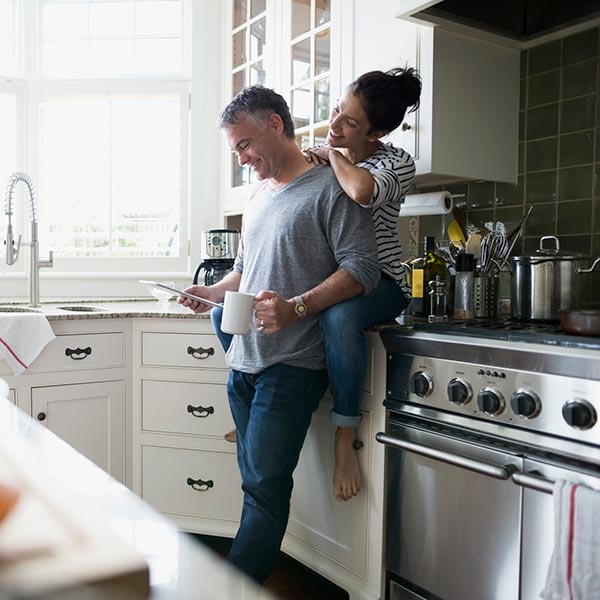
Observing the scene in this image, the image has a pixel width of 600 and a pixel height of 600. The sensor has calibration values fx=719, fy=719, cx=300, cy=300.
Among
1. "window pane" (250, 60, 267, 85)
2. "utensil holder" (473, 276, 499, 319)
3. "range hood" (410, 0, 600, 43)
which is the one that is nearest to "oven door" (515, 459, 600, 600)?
"utensil holder" (473, 276, 499, 319)

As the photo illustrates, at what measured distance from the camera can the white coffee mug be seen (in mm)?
1774

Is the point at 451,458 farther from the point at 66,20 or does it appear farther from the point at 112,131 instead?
the point at 66,20

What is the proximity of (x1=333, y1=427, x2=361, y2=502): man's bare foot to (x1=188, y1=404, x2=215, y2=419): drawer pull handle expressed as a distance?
2.16ft

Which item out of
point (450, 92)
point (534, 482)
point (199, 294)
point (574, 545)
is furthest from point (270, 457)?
point (450, 92)

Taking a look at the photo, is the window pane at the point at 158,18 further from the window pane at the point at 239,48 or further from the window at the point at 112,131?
the window pane at the point at 239,48

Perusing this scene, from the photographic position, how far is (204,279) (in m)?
3.06

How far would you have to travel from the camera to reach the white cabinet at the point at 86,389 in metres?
2.38

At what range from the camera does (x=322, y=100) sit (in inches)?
103

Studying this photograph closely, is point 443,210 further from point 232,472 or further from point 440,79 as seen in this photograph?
point 232,472

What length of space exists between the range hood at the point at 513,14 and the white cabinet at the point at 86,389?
146 cm

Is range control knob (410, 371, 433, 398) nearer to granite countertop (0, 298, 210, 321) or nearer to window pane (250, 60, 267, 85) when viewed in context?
granite countertop (0, 298, 210, 321)

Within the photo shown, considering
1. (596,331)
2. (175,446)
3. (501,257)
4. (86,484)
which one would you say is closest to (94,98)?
(175,446)

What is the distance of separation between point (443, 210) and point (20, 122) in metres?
2.06

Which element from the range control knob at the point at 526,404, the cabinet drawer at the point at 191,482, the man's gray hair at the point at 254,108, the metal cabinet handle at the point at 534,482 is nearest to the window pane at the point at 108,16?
the man's gray hair at the point at 254,108
